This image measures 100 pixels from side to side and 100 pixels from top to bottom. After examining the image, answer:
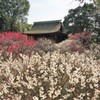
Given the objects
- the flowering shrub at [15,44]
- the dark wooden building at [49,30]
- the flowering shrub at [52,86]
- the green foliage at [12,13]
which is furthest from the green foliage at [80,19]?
the flowering shrub at [52,86]

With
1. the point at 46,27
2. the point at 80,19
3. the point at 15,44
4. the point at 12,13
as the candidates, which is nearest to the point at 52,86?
the point at 15,44

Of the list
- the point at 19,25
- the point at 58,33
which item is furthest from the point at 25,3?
the point at 58,33

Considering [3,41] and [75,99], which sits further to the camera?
[3,41]

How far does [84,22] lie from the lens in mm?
45594

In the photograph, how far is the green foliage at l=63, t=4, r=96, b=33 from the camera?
45281 mm

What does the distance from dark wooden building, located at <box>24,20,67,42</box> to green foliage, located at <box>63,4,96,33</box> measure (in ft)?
4.93

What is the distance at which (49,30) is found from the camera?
50.9m

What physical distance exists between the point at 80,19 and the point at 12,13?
65.8ft

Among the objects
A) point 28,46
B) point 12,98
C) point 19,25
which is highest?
point 12,98

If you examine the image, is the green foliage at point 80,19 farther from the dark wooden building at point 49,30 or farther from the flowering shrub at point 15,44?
the flowering shrub at point 15,44

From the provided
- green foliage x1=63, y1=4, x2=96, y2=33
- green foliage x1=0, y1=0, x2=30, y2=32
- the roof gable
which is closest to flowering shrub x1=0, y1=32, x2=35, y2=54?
green foliage x1=63, y1=4, x2=96, y2=33

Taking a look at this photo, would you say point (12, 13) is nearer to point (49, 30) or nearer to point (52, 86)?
→ point (49, 30)

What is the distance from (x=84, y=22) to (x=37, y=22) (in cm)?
1333

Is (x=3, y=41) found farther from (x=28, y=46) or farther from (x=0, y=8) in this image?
(x=0, y=8)
